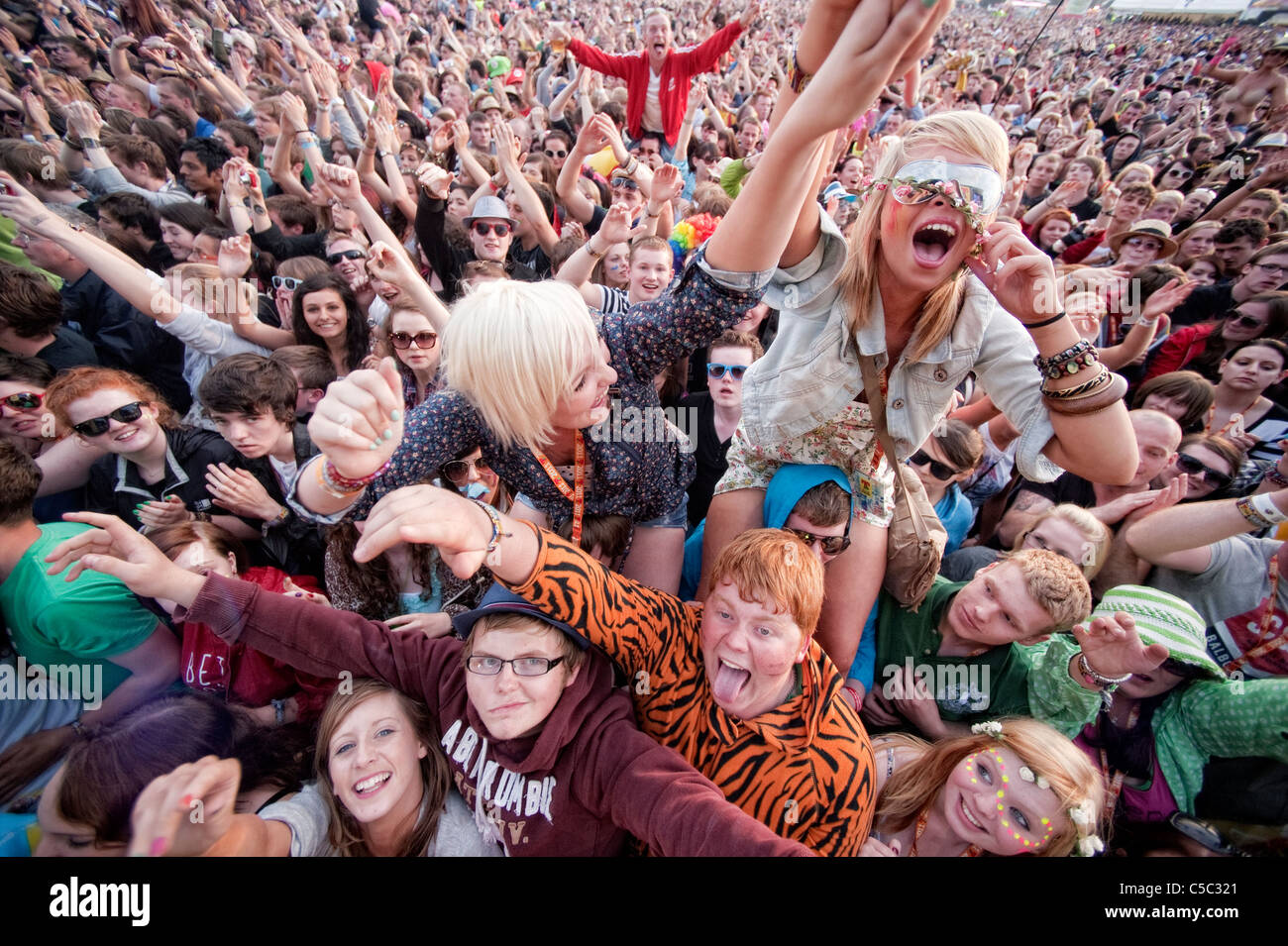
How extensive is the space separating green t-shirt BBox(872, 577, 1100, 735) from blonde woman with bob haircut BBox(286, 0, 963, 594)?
0.80 meters

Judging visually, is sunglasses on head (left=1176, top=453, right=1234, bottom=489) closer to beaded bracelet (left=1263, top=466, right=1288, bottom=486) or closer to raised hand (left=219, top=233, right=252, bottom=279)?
beaded bracelet (left=1263, top=466, right=1288, bottom=486)

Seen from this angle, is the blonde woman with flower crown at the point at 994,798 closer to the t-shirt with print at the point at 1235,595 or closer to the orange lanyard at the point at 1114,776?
the orange lanyard at the point at 1114,776

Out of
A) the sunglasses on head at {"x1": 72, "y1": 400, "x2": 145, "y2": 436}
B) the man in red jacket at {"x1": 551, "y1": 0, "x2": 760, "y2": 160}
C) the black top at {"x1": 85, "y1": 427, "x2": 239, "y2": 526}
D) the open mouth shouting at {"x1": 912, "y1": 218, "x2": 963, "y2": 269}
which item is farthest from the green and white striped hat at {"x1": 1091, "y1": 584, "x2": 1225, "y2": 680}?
the man in red jacket at {"x1": 551, "y1": 0, "x2": 760, "y2": 160}

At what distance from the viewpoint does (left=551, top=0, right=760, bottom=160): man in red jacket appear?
583 centimetres

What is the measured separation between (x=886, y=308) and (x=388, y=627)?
196 cm

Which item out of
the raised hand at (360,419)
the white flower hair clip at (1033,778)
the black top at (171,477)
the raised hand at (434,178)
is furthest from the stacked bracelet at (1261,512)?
the raised hand at (434,178)

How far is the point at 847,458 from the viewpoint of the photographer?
1.82m

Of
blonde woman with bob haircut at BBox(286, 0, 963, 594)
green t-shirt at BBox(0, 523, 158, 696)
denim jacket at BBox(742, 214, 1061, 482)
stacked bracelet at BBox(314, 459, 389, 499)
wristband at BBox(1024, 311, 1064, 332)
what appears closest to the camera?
blonde woman with bob haircut at BBox(286, 0, 963, 594)

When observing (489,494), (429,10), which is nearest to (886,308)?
(489,494)

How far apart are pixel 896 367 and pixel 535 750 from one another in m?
1.52

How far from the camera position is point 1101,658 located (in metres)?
1.79

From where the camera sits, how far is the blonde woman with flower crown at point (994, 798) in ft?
5.15

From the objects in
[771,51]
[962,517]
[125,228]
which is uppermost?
[771,51]

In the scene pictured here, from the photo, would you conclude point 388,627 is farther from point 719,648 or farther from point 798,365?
point 798,365
